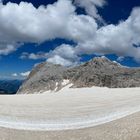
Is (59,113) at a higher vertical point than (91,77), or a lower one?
lower

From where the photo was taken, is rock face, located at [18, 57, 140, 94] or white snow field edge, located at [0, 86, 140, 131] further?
rock face, located at [18, 57, 140, 94]

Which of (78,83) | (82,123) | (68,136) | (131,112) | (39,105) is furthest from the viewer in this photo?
(78,83)

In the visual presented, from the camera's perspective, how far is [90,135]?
26.4m

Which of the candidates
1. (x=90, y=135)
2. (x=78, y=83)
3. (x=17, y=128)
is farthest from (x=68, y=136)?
(x=78, y=83)

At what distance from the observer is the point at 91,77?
108 meters

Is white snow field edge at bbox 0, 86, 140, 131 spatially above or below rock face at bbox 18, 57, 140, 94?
below

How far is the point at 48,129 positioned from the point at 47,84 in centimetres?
8404

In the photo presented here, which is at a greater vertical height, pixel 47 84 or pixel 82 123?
pixel 47 84

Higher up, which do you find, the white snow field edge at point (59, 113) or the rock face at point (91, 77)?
the rock face at point (91, 77)

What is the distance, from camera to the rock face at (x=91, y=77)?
327 feet

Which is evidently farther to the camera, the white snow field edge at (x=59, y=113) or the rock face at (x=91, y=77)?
the rock face at (x=91, y=77)

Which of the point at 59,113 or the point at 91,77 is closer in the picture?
the point at 59,113

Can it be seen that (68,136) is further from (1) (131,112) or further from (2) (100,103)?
(2) (100,103)

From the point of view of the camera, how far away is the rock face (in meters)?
99.6
